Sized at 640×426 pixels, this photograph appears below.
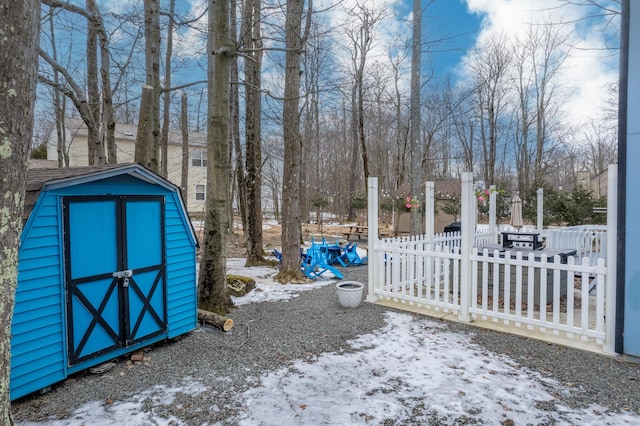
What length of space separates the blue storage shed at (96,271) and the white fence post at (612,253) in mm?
4508

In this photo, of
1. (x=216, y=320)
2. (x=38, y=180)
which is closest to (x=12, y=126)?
(x=38, y=180)

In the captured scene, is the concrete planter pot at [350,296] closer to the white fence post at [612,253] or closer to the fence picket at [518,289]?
the fence picket at [518,289]

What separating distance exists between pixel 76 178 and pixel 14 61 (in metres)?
1.94

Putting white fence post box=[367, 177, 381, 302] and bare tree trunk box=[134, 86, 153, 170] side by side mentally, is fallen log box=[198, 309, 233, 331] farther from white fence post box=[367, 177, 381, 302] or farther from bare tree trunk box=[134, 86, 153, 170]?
bare tree trunk box=[134, 86, 153, 170]

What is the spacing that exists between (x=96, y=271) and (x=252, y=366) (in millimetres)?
1729

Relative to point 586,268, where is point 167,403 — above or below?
below

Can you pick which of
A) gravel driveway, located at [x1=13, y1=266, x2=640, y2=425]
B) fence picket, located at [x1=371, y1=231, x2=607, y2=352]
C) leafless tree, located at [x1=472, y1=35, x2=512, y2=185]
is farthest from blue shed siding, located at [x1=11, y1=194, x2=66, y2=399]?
leafless tree, located at [x1=472, y1=35, x2=512, y2=185]

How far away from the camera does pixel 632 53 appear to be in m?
3.68

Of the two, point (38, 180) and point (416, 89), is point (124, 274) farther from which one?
point (416, 89)

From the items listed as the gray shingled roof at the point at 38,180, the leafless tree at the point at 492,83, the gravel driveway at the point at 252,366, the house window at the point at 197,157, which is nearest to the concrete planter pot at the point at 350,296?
the gravel driveway at the point at 252,366

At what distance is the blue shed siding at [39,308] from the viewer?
2.95 meters

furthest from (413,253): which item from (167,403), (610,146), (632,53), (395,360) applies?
(610,146)

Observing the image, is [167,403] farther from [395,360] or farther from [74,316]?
[395,360]

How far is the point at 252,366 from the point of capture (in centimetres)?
370
